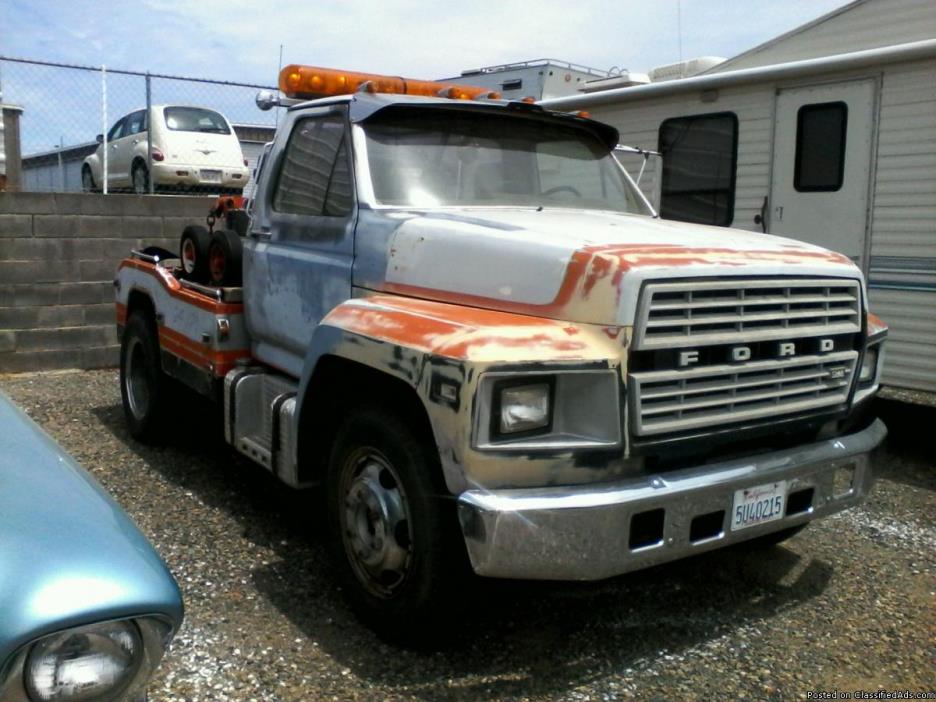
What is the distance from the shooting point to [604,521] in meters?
2.92

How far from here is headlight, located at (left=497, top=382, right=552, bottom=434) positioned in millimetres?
2918

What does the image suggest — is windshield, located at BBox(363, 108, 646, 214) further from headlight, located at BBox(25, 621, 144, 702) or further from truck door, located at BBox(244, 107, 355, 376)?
headlight, located at BBox(25, 621, 144, 702)

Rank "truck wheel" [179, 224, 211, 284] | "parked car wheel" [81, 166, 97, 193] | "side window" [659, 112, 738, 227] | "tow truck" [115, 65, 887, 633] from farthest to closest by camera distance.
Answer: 1. "parked car wheel" [81, 166, 97, 193]
2. "side window" [659, 112, 738, 227]
3. "truck wheel" [179, 224, 211, 284]
4. "tow truck" [115, 65, 887, 633]

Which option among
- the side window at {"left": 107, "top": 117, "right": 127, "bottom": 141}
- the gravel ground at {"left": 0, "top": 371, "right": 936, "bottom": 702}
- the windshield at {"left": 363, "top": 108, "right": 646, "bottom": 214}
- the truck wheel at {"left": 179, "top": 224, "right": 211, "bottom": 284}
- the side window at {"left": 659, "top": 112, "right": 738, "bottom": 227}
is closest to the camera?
the gravel ground at {"left": 0, "top": 371, "right": 936, "bottom": 702}

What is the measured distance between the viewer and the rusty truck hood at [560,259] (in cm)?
311

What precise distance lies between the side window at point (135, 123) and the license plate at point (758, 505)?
10.8 metres

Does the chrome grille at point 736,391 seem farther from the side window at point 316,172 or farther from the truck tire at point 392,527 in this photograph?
the side window at point 316,172

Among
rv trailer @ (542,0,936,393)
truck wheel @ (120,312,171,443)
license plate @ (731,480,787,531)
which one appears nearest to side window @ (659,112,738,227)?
rv trailer @ (542,0,936,393)

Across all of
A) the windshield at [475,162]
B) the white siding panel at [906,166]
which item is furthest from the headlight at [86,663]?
the white siding panel at [906,166]

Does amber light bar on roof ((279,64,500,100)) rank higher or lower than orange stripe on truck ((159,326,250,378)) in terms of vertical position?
higher

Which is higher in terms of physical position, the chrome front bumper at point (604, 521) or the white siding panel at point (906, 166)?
the white siding panel at point (906, 166)

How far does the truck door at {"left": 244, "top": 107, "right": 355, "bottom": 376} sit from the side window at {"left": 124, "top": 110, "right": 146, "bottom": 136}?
8.12 metres

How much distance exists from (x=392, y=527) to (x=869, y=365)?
A: 223 centimetres

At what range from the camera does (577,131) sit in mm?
4867
